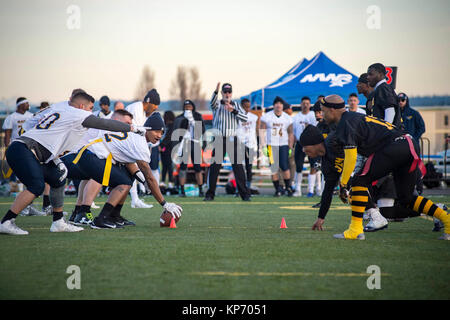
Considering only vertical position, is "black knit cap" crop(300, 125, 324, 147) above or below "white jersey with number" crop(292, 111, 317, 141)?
above

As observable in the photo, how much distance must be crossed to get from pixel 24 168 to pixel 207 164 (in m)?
11.8

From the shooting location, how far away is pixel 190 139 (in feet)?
57.2

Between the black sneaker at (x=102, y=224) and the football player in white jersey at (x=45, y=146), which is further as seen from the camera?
the black sneaker at (x=102, y=224)

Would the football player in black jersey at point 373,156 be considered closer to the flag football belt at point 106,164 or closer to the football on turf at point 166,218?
the football on turf at point 166,218

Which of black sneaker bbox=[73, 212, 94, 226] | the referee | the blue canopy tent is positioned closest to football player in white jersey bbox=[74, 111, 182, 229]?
black sneaker bbox=[73, 212, 94, 226]

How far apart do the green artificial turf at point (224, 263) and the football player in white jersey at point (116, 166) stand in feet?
1.49

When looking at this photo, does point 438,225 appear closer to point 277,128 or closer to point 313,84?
point 277,128

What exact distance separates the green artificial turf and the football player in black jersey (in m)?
0.38

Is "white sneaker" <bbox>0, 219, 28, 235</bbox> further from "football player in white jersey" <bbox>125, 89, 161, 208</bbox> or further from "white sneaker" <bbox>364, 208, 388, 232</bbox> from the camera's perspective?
"white sneaker" <bbox>364, 208, 388, 232</bbox>

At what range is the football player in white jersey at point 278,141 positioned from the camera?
55.2 ft

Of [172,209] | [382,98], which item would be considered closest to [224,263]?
[172,209]

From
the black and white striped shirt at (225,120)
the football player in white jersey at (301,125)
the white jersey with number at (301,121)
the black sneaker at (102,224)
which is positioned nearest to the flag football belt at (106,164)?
the black sneaker at (102,224)

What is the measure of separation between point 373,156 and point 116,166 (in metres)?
3.87

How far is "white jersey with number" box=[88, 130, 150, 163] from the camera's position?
8.87 m
